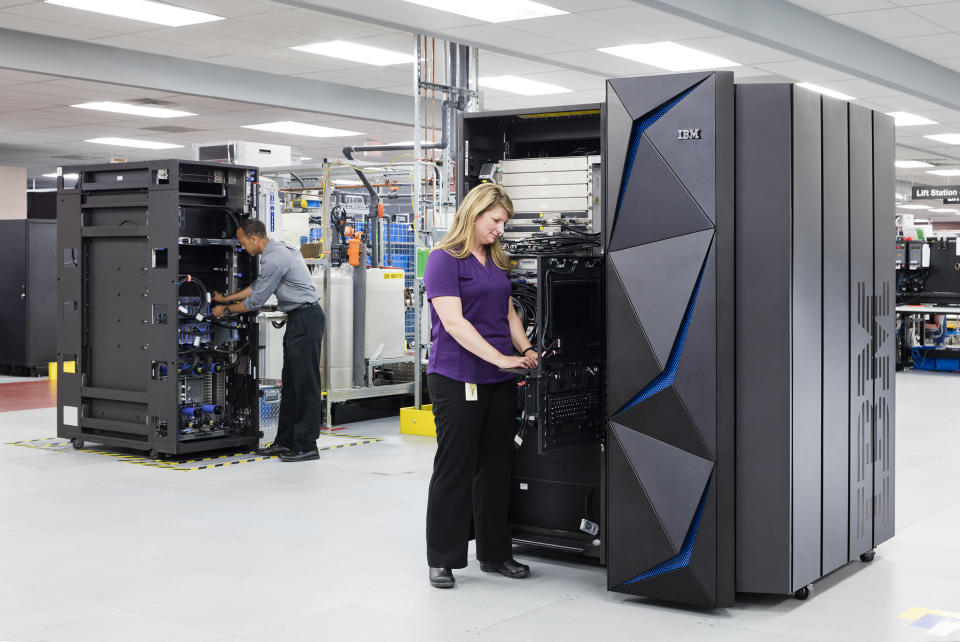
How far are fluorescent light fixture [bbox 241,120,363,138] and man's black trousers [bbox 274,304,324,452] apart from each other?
864 cm

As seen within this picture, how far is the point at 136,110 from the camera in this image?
14938 mm

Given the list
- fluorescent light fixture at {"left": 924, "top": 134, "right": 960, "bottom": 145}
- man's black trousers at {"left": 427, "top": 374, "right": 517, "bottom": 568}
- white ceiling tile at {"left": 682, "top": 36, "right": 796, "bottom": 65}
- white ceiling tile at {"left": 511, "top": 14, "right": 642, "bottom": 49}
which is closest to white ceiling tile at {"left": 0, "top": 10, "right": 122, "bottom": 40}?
white ceiling tile at {"left": 511, "top": 14, "right": 642, "bottom": 49}

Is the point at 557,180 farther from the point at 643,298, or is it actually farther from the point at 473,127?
the point at 643,298

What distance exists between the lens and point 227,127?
1655 cm

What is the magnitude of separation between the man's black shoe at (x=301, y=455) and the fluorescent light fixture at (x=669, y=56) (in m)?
5.81

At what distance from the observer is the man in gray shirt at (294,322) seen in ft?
25.6

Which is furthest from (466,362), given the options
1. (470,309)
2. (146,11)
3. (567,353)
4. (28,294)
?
(28,294)

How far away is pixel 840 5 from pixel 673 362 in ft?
23.3

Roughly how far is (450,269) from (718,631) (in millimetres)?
1855

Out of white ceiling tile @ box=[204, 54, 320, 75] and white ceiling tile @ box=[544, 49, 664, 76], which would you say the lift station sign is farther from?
white ceiling tile @ box=[204, 54, 320, 75]

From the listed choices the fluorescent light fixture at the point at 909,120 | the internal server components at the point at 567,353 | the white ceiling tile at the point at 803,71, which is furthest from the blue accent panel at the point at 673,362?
the fluorescent light fixture at the point at 909,120

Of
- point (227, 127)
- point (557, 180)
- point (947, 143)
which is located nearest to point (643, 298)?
point (557, 180)

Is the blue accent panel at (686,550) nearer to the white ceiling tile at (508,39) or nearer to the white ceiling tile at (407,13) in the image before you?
the white ceiling tile at (407,13)

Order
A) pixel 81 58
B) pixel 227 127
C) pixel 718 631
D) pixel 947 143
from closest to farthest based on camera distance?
pixel 718 631, pixel 81 58, pixel 227 127, pixel 947 143
